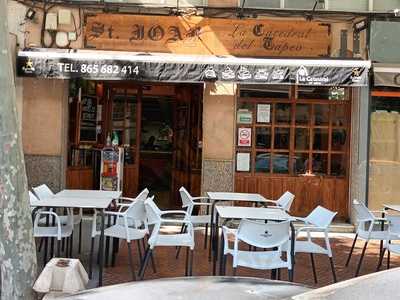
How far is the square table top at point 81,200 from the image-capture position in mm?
6962

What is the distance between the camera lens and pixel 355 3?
11.3 meters

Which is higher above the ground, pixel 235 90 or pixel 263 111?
pixel 235 90

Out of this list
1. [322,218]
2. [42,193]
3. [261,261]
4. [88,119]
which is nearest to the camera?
[261,261]

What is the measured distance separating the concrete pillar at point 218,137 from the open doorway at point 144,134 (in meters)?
0.90

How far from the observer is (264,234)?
19.8 ft

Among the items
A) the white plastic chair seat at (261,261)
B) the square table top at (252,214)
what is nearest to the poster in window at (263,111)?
the square table top at (252,214)

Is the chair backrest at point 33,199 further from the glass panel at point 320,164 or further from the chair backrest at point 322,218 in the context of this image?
the glass panel at point 320,164

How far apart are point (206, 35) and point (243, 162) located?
95.4 inches

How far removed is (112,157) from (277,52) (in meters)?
3.62

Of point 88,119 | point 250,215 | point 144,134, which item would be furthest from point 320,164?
point 250,215

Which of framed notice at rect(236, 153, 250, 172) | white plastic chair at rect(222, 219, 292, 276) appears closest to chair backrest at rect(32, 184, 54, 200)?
white plastic chair at rect(222, 219, 292, 276)

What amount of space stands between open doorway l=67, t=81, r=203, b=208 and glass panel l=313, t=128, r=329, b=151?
2.24 m

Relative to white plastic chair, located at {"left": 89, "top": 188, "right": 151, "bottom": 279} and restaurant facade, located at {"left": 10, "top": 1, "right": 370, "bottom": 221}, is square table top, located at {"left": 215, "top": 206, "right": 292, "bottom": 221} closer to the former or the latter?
white plastic chair, located at {"left": 89, "top": 188, "right": 151, "bottom": 279}

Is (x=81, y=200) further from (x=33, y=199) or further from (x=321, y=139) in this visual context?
(x=321, y=139)
